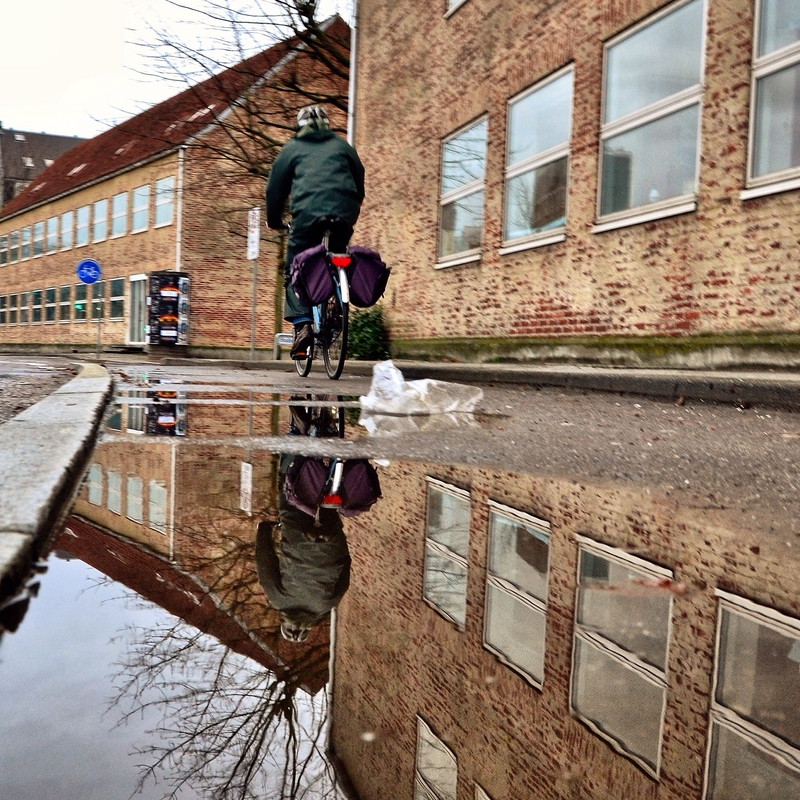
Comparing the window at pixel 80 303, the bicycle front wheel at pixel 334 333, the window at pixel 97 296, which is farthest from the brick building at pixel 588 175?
the window at pixel 80 303

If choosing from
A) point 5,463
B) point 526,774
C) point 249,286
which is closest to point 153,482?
point 5,463

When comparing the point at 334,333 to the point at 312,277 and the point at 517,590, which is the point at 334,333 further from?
the point at 517,590

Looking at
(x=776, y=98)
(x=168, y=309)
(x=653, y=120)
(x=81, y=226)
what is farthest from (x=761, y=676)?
(x=81, y=226)

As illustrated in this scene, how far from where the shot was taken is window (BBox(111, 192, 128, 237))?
3538cm

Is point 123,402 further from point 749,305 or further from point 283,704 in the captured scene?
point 283,704

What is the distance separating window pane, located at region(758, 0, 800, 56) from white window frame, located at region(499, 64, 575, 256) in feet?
9.22

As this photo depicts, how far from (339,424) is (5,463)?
2689 mm

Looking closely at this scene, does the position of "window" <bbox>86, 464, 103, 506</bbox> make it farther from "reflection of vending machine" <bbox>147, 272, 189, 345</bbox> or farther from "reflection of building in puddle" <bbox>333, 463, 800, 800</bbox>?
"reflection of vending machine" <bbox>147, 272, 189, 345</bbox>

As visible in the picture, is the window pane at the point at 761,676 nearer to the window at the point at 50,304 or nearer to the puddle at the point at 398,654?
the puddle at the point at 398,654

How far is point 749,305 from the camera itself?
7.33 meters

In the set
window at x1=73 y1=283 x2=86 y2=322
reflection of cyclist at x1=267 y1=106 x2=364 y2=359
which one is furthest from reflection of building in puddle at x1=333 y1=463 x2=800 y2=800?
window at x1=73 y1=283 x2=86 y2=322

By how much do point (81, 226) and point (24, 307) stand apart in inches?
352

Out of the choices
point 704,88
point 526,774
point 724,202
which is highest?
point 704,88

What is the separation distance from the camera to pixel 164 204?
32250mm
